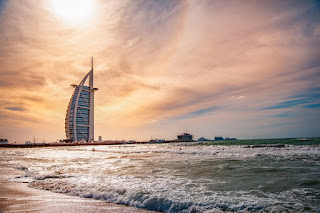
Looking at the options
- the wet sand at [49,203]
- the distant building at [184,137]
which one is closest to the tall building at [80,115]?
the distant building at [184,137]

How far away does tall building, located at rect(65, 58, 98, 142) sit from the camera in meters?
125

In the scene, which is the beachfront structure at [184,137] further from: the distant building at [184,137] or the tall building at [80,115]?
the tall building at [80,115]

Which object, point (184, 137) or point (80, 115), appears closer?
point (80, 115)

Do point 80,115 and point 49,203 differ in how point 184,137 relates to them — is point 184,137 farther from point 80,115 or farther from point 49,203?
point 49,203

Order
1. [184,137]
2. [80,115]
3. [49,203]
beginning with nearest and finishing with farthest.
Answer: [49,203]
[80,115]
[184,137]

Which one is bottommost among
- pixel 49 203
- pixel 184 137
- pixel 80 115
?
pixel 184 137

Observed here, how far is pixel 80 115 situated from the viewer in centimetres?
12825

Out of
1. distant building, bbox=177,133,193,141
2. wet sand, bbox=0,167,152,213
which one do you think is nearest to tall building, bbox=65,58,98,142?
distant building, bbox=177,133,193,141

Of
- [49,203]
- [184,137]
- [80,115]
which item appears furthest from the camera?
[184,137]

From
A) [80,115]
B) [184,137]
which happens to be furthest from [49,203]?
[184,137]

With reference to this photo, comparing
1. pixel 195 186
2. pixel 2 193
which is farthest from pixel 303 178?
pixel 2 193

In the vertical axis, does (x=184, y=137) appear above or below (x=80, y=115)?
below

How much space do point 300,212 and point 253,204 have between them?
1081mm

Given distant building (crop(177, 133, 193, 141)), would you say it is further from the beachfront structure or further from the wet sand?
the wet sand
